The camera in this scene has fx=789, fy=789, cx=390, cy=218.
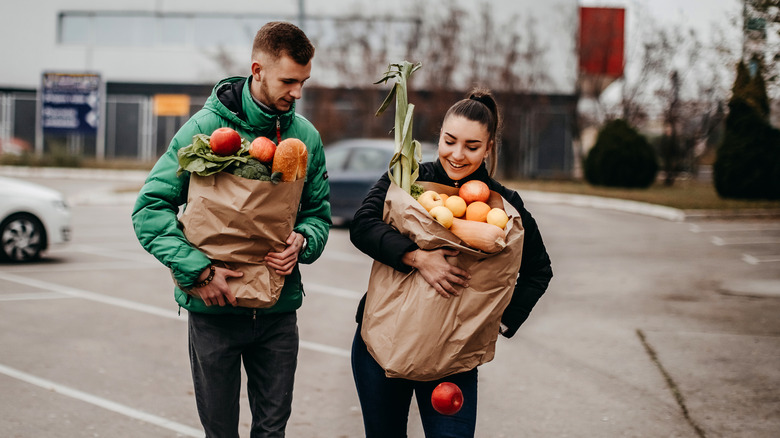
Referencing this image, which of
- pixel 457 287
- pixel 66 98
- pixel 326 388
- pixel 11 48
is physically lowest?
pixel 326 388

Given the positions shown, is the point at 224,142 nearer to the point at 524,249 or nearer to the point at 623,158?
the point at 524,249

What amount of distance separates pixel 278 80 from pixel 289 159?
1.09 feet

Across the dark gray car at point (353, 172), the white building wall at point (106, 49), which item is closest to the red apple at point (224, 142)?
the dark gray car at point (353, 172)

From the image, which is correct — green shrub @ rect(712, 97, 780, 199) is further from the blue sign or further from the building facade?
the blue sign

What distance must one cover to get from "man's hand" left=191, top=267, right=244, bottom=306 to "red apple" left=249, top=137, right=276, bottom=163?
392 millimetres

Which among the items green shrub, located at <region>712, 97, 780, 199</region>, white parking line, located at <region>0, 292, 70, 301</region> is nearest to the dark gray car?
white parking line, located at <region>0, 292, 70, 301</region>

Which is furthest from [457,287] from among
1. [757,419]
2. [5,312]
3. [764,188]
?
[764,188]

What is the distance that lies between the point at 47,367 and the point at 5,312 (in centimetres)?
206

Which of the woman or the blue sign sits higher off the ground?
the blue sign

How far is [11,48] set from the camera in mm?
39156

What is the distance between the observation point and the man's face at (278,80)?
9.04ft

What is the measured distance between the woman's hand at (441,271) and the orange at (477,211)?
0.50 feet

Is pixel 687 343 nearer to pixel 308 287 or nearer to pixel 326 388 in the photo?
pixel 326 388

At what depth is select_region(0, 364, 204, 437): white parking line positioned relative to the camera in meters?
4.61
